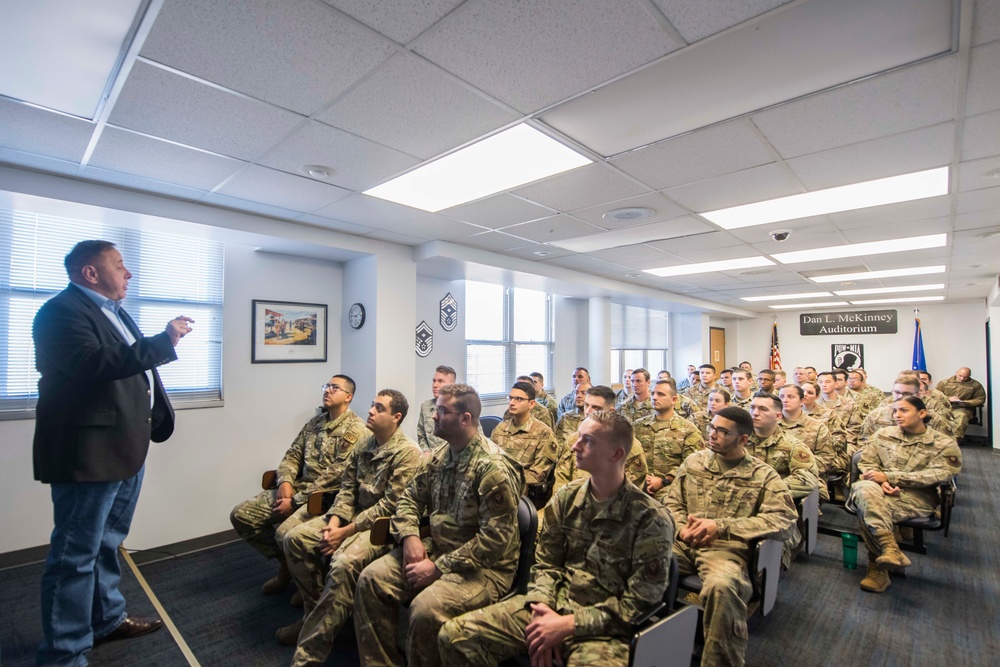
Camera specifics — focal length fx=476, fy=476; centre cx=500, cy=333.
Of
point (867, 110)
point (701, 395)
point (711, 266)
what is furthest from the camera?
point (701, 395)

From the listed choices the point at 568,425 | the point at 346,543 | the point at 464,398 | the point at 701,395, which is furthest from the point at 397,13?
the point at 701,395

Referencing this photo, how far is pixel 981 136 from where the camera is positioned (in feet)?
7.48

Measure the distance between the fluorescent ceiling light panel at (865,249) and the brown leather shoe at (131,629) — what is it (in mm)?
5899

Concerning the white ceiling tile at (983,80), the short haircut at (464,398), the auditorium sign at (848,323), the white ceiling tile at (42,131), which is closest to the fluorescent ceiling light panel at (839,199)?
the white ceiling tile at (983,80)

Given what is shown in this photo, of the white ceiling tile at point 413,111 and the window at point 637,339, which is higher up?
the white ceiling tile at point 413,111

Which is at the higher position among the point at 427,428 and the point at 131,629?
the point at 427,428

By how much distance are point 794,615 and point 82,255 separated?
13.2 ft

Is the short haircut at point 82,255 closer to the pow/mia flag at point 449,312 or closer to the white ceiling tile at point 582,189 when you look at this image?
the white ceiling tile at point 582,189

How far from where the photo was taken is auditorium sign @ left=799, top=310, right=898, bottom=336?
10328 millimetres

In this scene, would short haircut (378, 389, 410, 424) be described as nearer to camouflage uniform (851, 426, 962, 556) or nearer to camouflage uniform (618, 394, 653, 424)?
camouflage uniform (618, 394, 653, 424)

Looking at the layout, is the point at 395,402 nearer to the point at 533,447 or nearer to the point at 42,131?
the point at 533,447

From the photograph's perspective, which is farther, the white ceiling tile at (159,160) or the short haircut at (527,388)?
the short haircut at (527,388)

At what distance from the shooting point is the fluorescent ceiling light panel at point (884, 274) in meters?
5.91

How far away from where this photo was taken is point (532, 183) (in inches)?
117
